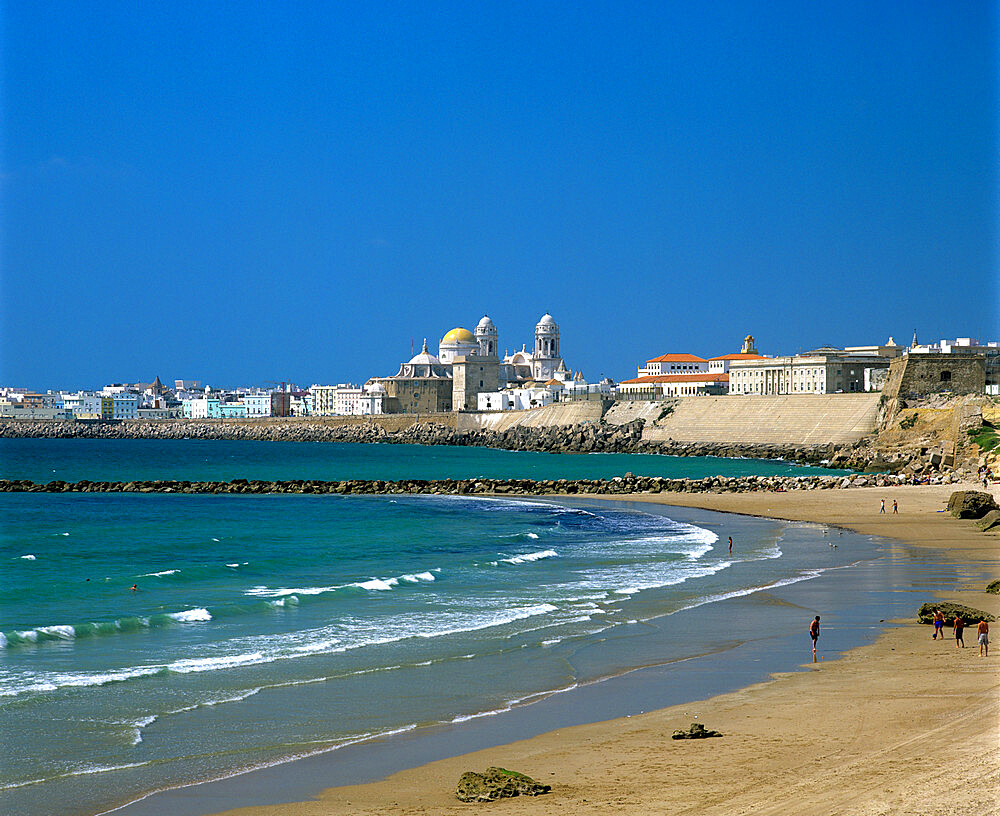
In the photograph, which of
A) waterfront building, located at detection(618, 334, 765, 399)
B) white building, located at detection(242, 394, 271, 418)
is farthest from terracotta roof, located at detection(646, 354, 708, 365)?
white building, located at detection(242, 394, 271, 418)

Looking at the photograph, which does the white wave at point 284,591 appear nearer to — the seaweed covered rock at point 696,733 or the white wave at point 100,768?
the white wave at point 100,768

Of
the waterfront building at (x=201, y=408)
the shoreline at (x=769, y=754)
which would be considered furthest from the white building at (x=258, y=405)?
the shoreline at (x=769, y=754)

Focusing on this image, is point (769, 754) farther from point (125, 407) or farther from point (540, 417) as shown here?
point (125, 407)

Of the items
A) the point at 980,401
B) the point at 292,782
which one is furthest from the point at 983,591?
the point at 980,401

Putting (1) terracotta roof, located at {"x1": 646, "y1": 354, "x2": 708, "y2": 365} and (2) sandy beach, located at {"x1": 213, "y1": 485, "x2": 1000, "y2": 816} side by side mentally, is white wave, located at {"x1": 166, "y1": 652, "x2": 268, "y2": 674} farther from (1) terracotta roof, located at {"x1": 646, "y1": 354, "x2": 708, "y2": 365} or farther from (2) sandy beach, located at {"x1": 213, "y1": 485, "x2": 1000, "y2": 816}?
(1) terracotta roof, located at {"x1": 646, "y1": 354, "x2": 708, "y2": 365}

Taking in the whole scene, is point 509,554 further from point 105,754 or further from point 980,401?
point 980,401

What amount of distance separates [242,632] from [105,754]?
21.1ft

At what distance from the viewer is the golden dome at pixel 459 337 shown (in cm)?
15039

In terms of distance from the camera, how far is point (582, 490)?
163ft

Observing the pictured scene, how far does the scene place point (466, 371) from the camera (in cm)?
12988

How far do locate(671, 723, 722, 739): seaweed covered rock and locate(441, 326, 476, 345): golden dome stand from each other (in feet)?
461

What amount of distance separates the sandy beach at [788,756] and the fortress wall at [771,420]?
61.8 metres

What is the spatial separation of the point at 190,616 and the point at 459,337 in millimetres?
133501

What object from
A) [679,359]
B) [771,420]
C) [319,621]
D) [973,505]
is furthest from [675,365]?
[319,621]
